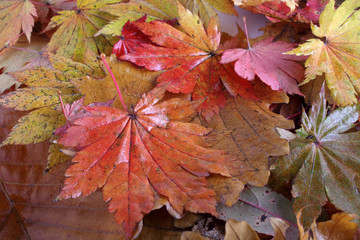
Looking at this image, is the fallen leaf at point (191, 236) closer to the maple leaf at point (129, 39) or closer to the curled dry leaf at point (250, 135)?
the curled dry leaf at point (250, 135)

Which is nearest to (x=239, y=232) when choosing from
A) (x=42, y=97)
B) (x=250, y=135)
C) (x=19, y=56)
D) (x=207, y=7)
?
(x=250, y=135)

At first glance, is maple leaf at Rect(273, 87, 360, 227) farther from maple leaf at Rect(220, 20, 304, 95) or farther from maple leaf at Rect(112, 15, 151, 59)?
maple leaf at Rect(112, 15, 151, 59)

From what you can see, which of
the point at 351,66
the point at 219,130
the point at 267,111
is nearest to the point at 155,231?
the point at 219,130

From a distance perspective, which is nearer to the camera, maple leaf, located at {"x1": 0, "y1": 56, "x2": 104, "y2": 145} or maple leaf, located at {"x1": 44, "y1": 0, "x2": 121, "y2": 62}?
maple leaf, located at {"x1": 0, "y1": 56, "x2": 104, "y2": 145}

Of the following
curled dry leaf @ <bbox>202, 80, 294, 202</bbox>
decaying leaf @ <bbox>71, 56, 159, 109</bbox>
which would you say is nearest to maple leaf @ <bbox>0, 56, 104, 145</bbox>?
decaying leaf @ <bbox>71, 56, 159, 109</bbox>

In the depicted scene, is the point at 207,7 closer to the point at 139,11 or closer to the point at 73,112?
the point at 139,11

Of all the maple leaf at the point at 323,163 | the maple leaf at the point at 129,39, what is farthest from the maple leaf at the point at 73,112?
the maple leaf at the point at 323,163

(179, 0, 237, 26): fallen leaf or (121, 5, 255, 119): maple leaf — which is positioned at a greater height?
(179, 0, 237, 26): fallen leaf
